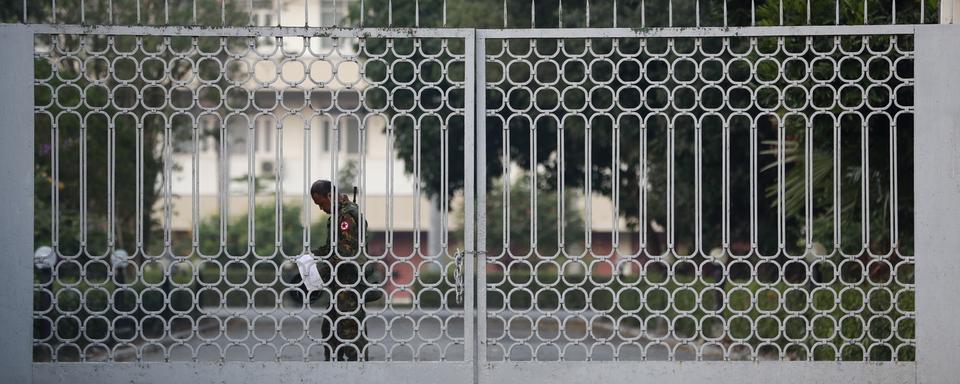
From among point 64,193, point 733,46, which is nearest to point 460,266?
point 733,46

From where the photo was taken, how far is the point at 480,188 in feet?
28.2

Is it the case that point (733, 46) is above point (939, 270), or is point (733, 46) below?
above

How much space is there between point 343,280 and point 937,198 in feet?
12.4

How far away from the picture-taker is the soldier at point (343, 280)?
8570 millimetres

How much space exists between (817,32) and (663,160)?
13.4 meters

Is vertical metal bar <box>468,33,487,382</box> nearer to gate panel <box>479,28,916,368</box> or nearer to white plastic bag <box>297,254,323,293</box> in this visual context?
gate panel <box>479,28,916,368</box>

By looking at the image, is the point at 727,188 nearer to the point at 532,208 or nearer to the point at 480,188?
the point at 532,208

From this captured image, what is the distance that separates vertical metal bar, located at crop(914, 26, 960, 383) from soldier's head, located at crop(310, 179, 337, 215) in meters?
3.67

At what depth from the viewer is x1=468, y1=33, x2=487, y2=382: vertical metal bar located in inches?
332

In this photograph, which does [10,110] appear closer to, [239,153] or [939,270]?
[939,270]

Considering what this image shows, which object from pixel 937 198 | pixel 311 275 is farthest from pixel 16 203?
pixel 937 198

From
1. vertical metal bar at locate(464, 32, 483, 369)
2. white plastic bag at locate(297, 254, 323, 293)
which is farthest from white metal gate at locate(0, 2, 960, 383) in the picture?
white plastic bag at locate(297, 254, 323, 293)

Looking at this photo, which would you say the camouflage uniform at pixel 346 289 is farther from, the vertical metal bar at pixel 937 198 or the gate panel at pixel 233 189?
the vertical metal bar at pixel 937 198

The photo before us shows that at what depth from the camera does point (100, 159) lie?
23.1 meters
